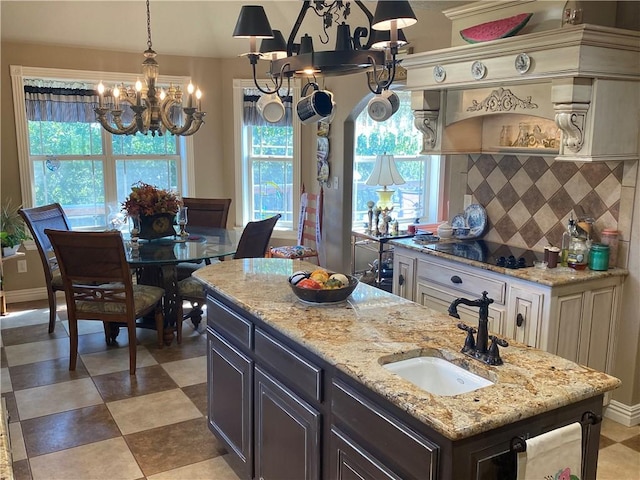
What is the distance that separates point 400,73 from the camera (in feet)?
15.8

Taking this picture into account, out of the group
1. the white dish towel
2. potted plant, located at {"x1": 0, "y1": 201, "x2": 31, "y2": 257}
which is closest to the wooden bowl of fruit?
the white dish towel

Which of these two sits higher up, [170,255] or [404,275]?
[170,255]

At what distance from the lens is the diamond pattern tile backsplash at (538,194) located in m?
3.33

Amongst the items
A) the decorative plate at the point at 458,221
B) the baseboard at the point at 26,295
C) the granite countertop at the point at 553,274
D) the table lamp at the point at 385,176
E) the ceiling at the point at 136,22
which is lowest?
the baseboard at the point at 26,295

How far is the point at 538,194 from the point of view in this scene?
371 centimetres

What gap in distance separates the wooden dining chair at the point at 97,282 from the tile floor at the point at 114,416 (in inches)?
8.8

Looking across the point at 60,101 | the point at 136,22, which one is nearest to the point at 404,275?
the point at 136,22

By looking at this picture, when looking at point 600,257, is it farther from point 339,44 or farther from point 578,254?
point 339,44

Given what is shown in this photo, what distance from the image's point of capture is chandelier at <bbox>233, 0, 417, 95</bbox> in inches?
77.6

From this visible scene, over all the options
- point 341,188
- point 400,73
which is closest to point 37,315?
point 341,188

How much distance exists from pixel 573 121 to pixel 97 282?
3085mm

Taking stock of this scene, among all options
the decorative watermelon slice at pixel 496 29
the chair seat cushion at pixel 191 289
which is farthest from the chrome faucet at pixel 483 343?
the chair seat cushion at pixel 191 289

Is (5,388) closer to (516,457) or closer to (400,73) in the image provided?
(516,457)

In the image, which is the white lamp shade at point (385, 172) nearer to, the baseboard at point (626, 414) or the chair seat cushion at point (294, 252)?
the chair seat cushion at point (294, 252)
